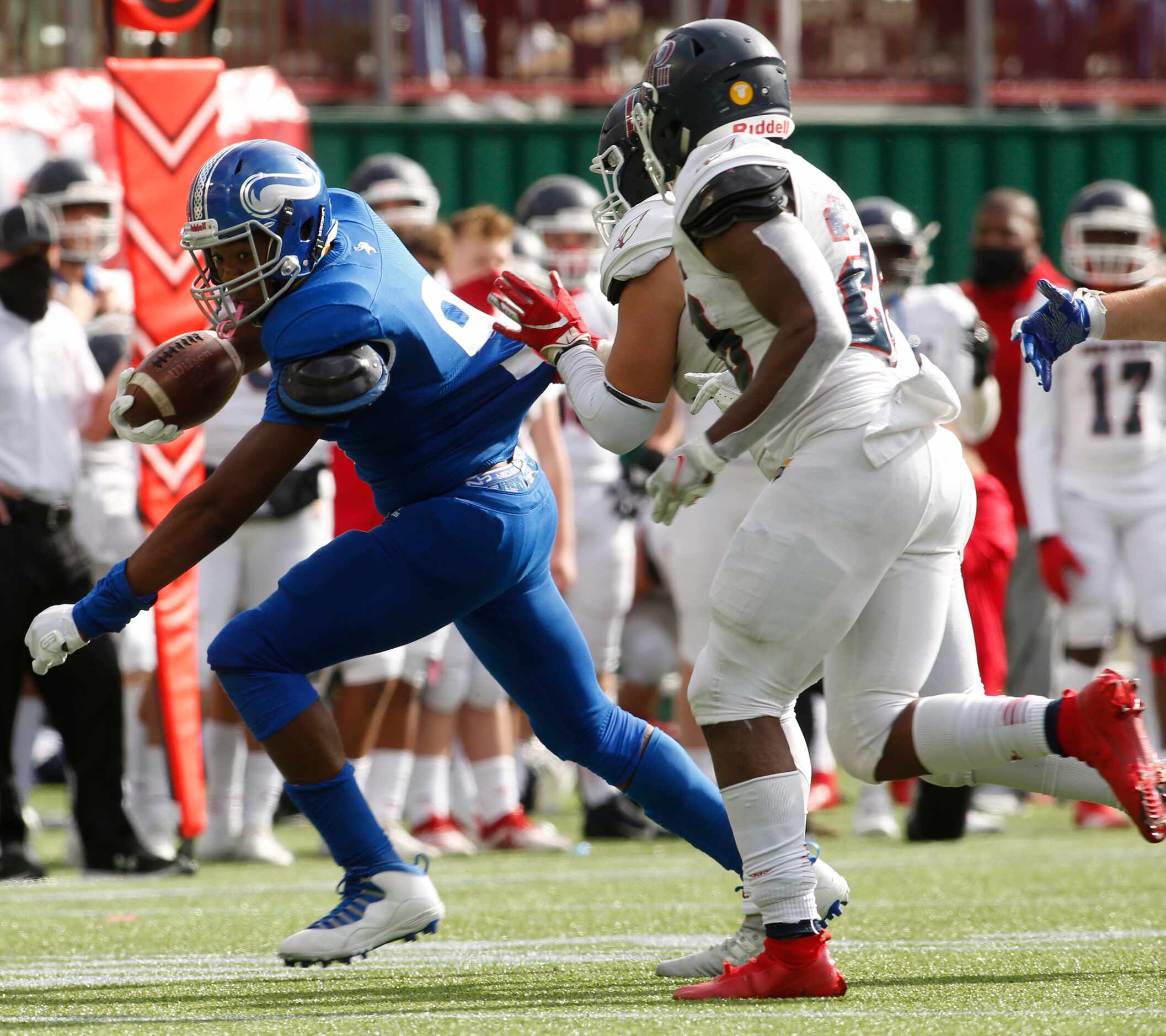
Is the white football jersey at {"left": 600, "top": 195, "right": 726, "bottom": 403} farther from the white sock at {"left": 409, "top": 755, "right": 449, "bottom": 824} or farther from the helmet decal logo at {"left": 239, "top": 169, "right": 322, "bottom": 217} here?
the white sock at {"left": 409, "top": 755, "right": 449, "bottom": 824}

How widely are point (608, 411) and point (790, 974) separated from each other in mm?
1057

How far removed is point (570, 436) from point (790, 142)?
4.44 metres

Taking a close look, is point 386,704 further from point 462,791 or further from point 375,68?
point 375,68

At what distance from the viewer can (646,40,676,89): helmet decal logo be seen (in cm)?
356

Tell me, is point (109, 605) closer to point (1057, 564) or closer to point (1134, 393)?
point (1057, 564)

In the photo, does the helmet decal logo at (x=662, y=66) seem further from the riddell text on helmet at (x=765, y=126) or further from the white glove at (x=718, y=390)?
the white glove at (x=718, y=390)

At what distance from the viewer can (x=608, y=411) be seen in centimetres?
361

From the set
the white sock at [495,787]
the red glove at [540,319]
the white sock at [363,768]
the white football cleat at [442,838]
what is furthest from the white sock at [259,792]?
the red glove at [540,319]

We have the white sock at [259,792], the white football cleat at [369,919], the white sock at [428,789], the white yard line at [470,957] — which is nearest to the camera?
the white football cleat at [369,919]

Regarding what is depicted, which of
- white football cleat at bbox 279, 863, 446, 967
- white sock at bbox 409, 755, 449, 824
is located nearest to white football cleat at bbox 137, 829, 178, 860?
white sock at bbox 409, 755, 449, 824

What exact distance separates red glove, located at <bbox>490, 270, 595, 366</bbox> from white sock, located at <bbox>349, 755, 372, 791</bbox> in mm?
2753

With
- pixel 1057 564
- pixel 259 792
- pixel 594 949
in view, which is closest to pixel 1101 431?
pixel 1057 564

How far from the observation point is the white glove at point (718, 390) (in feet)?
11.9

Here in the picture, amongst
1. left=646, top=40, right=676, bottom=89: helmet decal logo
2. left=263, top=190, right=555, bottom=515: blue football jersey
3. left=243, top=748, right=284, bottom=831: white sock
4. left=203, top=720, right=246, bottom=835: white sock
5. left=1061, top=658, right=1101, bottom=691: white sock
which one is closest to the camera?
left=646, top=40, right=676, bottom=89: helmet decal logo
